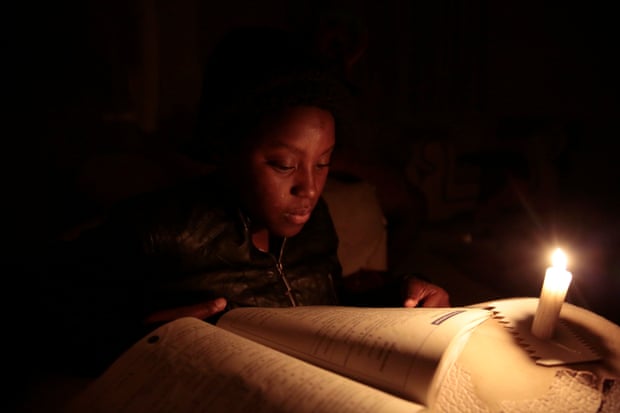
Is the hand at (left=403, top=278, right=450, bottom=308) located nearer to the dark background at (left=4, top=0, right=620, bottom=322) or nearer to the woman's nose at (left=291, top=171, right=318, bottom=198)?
the woman's nose at (left=291, top=171, right=318, bottom=198)

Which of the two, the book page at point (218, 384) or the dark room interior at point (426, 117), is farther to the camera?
the dark room interior at point (426, 117)

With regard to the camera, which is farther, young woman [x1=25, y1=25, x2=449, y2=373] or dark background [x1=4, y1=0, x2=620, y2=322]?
dark background [x1=4, y1=0, x2=620, y2=322]

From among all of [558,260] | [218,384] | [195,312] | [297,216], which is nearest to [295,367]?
[218,384]

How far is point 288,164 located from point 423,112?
1.65 m

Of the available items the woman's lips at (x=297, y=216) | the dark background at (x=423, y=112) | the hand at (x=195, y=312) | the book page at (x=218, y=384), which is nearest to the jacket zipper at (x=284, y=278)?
the woman's lips at (x=297, y=216)

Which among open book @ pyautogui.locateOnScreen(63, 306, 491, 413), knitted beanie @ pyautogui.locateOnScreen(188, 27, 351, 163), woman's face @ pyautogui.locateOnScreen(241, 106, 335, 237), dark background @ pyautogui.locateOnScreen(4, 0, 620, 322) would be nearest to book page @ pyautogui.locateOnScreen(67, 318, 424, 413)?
open book @ pyautogui.locateOnScreen(63, 306, 491, 413)

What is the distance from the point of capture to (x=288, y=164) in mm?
791

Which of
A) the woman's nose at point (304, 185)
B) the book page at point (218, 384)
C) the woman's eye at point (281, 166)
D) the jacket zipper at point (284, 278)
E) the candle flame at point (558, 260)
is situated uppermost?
the woman's eye at point (281, 166)

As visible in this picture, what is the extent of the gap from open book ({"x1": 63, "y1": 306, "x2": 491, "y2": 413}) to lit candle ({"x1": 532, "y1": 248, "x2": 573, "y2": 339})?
0.44ft

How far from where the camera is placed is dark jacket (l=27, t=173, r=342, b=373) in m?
0.72

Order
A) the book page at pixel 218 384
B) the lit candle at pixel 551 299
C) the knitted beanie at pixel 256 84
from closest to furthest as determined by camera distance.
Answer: the book page at pixel 218 384 < the lit candle at pixel 551 299 < the knitted beanie at pixel 256 84

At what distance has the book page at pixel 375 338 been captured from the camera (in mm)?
507

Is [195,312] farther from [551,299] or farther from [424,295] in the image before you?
[551,299]

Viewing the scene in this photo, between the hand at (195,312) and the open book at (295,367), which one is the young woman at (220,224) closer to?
the hand at (195,312)
